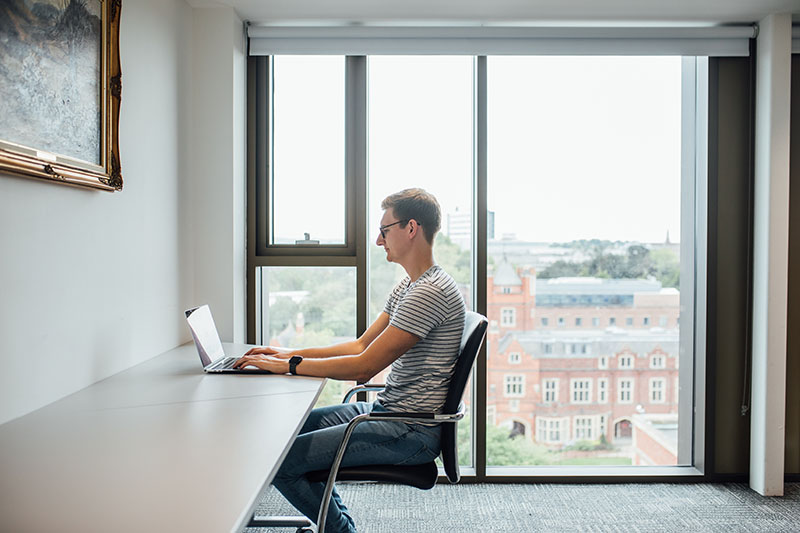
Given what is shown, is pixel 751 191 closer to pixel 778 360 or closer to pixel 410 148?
pixel 778 360

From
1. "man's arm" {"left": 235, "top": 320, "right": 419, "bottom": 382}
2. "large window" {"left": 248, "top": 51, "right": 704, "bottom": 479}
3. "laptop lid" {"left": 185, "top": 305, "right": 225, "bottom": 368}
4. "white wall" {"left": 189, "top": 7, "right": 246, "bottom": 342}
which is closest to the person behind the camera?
"man's arm" {"left": 235, "top": 320, "right": 419, "bottom": 382}

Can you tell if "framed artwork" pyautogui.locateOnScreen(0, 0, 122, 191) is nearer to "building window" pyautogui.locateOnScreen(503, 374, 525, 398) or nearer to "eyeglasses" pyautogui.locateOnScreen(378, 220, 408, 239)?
"eyeglasses" pyautogui.locateOnScreen(378, 220, 408, 239)

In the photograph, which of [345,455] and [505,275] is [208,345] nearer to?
[345,455]

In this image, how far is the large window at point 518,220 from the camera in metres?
2.95

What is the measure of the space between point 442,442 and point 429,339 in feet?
1.08

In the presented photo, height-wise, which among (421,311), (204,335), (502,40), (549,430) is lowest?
(549,430)

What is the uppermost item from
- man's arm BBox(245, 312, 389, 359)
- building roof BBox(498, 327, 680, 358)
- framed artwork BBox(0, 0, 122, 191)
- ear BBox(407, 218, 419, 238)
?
framed artwork BBox(0, 0, 122, 191)

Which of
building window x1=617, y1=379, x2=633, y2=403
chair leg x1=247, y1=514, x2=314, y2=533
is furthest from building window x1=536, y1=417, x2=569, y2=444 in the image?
chair leg x1=247, y1=514, x2=314, y2=533

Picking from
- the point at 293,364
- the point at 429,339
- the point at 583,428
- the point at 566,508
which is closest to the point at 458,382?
the point at 429,339

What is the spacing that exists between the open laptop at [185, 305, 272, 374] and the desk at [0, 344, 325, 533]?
10 centimetres

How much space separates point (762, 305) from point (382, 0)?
88.0 inches

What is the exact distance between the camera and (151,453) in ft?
3.98

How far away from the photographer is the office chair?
1721 mm

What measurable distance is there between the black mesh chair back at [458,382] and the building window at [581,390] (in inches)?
51.3
